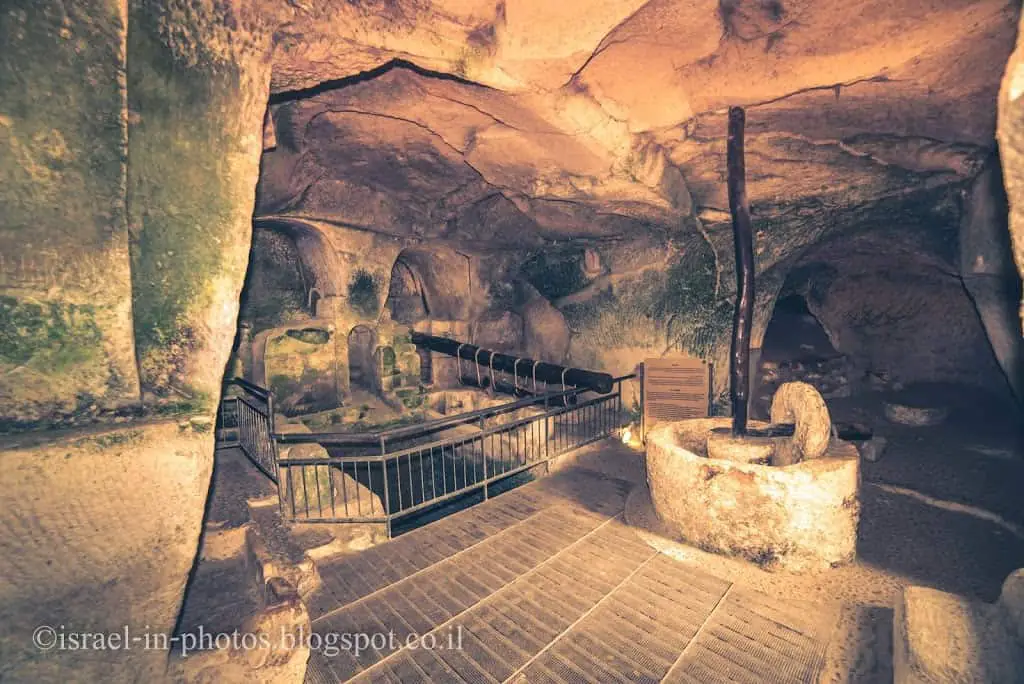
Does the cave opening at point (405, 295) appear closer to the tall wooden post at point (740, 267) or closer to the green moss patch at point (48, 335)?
the tall wooden post at point (740, 267)

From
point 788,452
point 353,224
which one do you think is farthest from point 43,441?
point 353,224

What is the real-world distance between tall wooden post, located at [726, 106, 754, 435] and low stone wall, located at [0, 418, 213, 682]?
16.4ft

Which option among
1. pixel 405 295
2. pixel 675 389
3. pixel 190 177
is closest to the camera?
pixel 190 177

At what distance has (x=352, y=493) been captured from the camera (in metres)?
5.60

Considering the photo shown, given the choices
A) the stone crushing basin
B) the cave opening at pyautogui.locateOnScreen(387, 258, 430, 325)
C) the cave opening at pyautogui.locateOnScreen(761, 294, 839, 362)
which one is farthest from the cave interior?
the cave opening at pyautogui.locateOnScreen(387, 258, 430, 325)

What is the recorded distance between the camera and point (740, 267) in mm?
5301

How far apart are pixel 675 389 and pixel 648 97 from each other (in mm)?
4992

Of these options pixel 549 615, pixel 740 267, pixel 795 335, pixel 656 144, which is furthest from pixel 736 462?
pixel 795 335

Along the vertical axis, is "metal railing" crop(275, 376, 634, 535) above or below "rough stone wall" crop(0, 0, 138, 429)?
below

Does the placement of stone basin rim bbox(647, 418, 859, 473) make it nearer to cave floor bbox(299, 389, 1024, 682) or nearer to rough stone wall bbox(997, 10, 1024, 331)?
cave floor bbox(299, 389, 1024, 682)

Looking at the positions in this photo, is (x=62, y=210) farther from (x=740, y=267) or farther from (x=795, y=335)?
(x=795, y=335)

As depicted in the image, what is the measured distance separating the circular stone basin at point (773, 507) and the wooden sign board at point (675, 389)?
3257mm

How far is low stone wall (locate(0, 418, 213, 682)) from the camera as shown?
1.86m

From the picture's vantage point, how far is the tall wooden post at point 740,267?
4.86m
